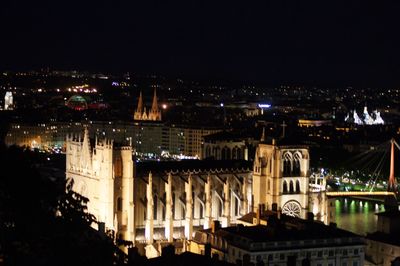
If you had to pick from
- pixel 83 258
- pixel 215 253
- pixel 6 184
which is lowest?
pixel 215 253

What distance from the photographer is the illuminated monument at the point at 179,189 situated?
153 ft

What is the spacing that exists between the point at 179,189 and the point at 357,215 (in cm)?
2136

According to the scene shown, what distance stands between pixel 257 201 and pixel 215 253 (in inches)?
420

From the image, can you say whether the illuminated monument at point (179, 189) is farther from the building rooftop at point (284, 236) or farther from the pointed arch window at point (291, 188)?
the building rooftop at point (284, 236)

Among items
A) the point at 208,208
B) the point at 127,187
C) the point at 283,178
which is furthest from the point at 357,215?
the point at 127,187

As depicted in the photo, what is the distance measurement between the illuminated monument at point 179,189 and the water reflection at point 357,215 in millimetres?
4709

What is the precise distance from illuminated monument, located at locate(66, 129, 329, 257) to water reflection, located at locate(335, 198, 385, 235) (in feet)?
A: 15.5

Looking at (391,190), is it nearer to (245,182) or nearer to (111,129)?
(245,182)

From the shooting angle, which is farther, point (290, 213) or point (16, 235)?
point (290, 213)

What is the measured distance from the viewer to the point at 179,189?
49.6 metres

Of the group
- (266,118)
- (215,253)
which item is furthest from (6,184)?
(266,118)

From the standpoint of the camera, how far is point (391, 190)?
77.2m

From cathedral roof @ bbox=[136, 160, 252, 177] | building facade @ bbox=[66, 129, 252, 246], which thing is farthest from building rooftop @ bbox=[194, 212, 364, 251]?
cathedral roof @ bbox=[136, 160, 252, 177]

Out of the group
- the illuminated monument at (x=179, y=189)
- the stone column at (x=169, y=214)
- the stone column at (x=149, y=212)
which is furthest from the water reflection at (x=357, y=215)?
the stone column at (x=149, y=212)
